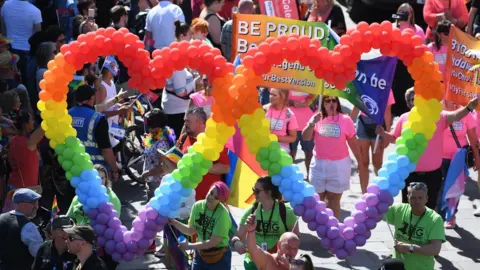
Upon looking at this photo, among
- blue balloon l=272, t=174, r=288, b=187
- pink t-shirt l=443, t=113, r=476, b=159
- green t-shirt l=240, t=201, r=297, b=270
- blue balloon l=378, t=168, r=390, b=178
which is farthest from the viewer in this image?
pink t-shirt l=443, t=113, r=476, b=159

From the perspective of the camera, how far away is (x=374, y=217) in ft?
31.6

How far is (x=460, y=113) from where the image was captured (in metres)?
10.6

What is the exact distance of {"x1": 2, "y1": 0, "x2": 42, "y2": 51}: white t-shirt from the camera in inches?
556

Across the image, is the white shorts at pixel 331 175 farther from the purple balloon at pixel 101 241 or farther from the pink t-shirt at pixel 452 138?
the purple balloon at pixel 101 241

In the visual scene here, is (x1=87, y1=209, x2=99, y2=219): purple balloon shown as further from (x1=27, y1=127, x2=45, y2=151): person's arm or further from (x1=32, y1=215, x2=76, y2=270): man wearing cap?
(x1=27, y1=127, x2=45, y2=151): person's arm

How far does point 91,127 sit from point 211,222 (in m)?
2.13

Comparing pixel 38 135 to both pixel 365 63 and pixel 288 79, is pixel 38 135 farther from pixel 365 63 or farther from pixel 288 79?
pixel 365 63

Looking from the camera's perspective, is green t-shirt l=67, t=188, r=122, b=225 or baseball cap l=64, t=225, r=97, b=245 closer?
baseball cap l=64, t=225, r=97, b=245

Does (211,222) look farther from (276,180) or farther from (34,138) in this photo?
(34,138)

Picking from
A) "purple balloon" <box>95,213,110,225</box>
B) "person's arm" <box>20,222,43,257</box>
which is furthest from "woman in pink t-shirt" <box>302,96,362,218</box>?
"person's arm" <box>20,222,43,257</box>

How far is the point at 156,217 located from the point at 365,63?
2.72 meters

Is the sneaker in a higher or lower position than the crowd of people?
lower

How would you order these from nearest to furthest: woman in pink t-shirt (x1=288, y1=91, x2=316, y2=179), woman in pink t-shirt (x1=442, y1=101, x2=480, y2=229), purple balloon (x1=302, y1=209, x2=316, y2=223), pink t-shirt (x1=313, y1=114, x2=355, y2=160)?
purple balloon (x1=302, y1=209, x2=316, y2=223) < pink t-shirt (x1=313, y1=114, x2=355, y2=160) < woman in pink t-shirt (x1=442, y1=101, x2=480, y2=229) < woman in pink t-shirt (x1=288, y1=91, x2=316, y2=179)

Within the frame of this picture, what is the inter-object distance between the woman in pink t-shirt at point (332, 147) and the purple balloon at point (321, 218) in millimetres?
1536
